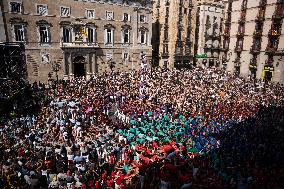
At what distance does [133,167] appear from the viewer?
1198cm

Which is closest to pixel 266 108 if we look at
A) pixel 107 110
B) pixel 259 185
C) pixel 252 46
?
pixel 259 185

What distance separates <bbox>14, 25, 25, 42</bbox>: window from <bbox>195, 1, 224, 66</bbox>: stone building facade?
3269 centimetres

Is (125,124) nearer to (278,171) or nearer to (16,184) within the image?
(16,184)

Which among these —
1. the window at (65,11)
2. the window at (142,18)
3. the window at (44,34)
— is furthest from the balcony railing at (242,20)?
the window at (44,34)

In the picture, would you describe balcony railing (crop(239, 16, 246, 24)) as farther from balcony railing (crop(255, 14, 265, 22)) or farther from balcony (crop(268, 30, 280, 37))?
balcony (crop(268, 30, 280, 37))

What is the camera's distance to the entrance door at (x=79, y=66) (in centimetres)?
3298

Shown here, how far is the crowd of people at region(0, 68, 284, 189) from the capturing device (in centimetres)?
1094

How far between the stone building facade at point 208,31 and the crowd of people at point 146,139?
70.9 ft

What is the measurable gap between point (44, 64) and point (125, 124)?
18.0 m

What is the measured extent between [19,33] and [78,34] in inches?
291

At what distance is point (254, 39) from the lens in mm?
39656

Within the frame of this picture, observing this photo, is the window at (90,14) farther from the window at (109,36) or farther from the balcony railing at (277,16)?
the balcony railing at (277,16)

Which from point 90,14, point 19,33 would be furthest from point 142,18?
point 19,33

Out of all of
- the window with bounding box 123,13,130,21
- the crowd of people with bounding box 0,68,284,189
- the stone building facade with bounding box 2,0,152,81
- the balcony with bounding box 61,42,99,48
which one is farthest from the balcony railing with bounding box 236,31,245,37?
the balcony with bounding box 61,42,99,48
